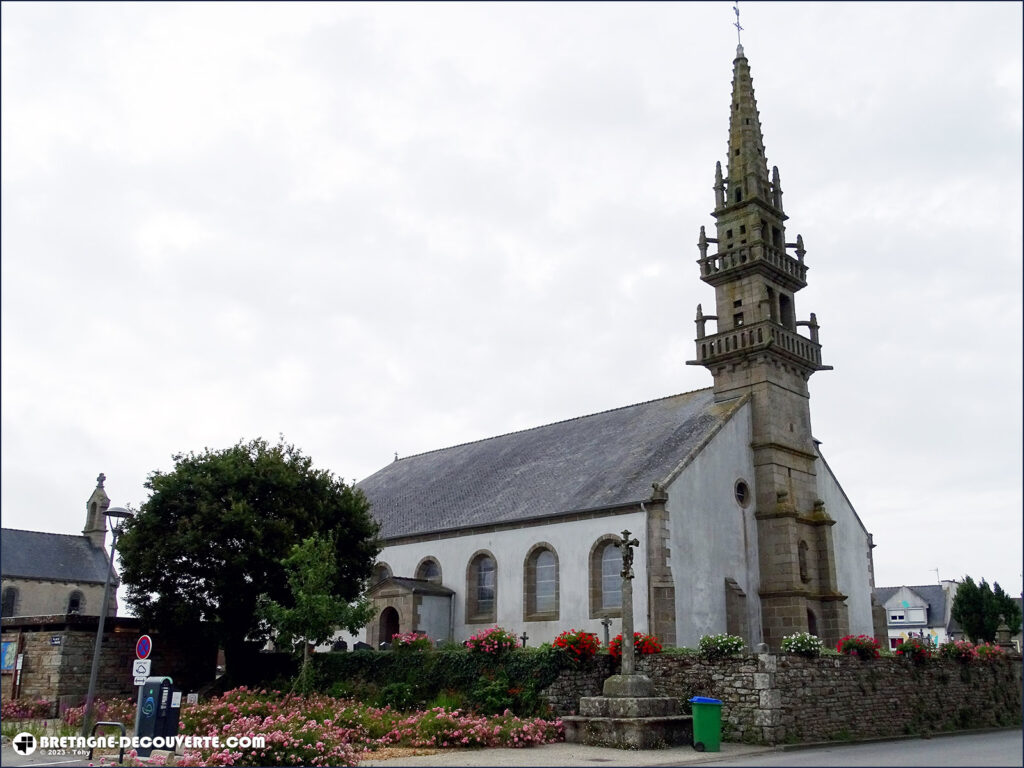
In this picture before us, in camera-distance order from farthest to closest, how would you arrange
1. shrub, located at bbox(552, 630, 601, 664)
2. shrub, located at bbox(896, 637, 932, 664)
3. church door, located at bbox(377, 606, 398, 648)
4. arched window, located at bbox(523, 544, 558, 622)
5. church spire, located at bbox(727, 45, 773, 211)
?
church spire, located at bbox(727, 45, 773, 211)
church door, located at bbox(377, 606, 398, 648)
arched window, located at bbox(523, 544, 558, 622)
shrub, located at bbox(896, 637, 932, 664)
shrub, located at bbox(552, 630, 601, 664)

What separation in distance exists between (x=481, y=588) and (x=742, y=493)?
10071 mm

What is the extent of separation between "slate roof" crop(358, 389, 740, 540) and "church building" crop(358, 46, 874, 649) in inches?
3.9

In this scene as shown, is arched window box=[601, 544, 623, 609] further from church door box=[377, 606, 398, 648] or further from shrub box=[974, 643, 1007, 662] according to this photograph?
shrub box=[974, 643, 1007, 662]

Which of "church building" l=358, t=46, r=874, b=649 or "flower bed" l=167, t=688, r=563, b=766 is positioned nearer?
"flower bed" l=167, t=688, r=563, b=766

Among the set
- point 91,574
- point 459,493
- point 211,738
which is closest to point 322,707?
point 211,738

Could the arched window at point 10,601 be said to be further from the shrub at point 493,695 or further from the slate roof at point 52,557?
the shrub at point 493,695

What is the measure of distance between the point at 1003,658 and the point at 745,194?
62.4ft

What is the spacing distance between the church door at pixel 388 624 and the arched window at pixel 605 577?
841 centimetres

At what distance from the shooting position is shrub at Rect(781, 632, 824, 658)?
66.1 feet

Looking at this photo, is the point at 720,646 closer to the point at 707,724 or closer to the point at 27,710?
the point at 707,724

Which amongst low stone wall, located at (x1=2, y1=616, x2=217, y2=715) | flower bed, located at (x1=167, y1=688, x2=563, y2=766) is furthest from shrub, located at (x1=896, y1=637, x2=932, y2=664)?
Answer: low stone wall, located at (x1=2, y1=616, x2=217, y2=715)

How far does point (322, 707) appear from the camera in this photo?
19.5 meters

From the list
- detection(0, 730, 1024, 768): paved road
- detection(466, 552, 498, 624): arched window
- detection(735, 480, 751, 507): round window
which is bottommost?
detection(0, 730, 1024, 768): paved road

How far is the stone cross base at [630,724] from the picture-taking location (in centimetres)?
1788
